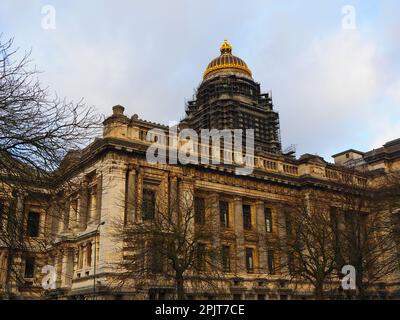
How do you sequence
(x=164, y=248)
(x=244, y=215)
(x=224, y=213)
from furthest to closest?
(x=244, y=215)
(x=224, y=213)
(x=164, y=248)

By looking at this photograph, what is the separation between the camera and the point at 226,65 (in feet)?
236

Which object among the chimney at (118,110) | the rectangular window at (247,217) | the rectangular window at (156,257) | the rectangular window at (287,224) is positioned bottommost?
the rectangular window at (156,257)

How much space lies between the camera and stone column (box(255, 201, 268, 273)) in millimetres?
47000

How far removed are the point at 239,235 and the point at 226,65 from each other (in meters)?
33.8

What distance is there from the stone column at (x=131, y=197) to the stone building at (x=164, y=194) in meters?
0.09

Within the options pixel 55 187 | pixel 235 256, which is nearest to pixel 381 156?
pixel 235 256

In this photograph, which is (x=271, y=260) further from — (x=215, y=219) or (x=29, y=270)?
(x=29, y=270)

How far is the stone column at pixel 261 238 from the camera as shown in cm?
4700

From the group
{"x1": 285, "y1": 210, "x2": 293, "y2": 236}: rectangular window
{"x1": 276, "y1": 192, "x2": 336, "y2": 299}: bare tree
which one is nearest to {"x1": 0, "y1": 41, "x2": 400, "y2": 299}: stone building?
{"x1": 285, "y1": 210, "x2": 293, "y2": 236}: rectangular window

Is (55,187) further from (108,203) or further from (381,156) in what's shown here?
(381,156)

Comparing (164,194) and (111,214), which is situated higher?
(164,194)

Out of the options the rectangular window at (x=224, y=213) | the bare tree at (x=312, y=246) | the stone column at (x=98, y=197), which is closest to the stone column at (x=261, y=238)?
the rectangular window at (x=224, y=213)

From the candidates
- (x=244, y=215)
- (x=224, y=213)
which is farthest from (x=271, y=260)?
(x=224, y=213)

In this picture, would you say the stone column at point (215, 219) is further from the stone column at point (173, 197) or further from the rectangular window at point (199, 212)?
the stone column at point (173, 197)
